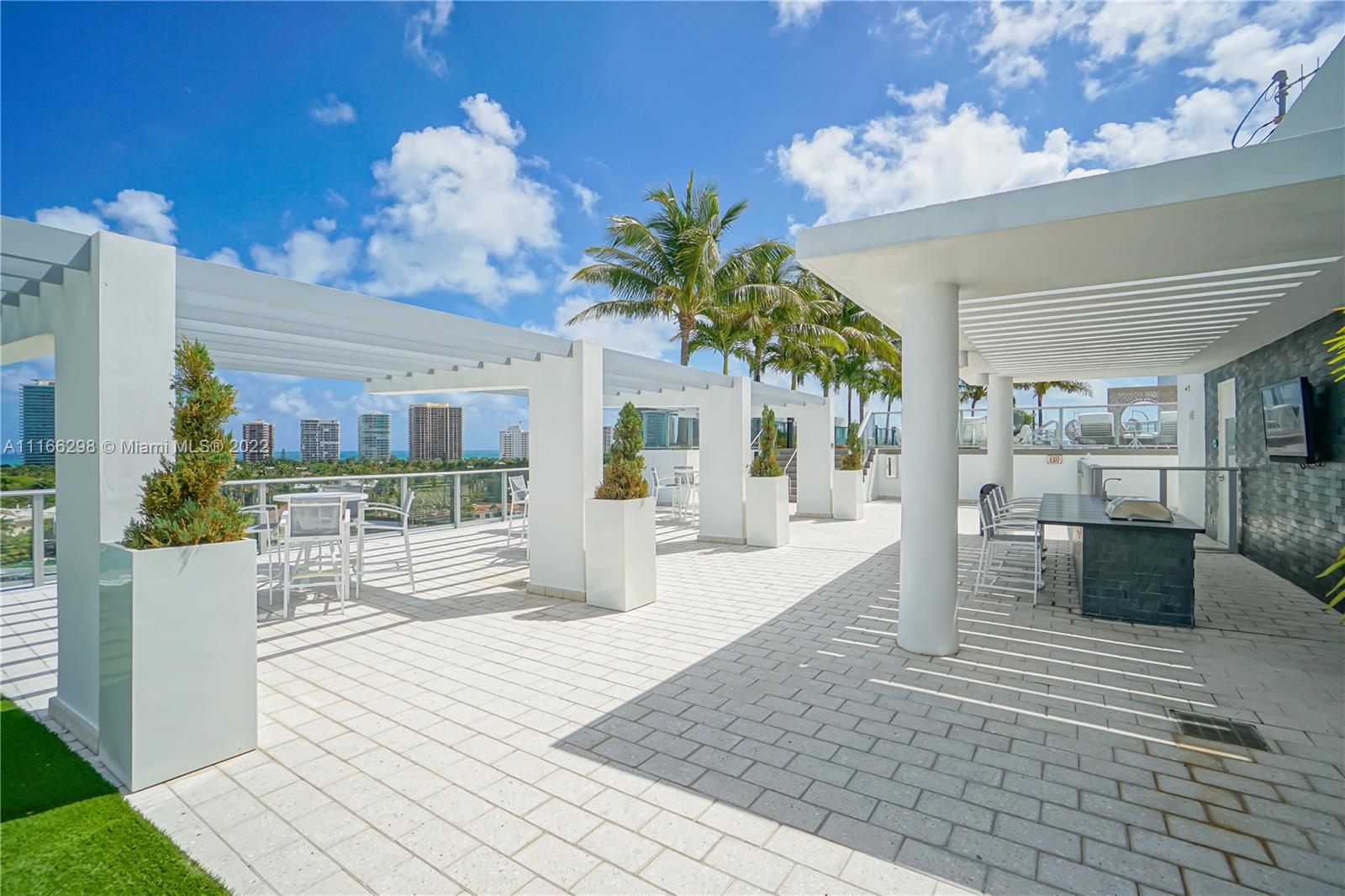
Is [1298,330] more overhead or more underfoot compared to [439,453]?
more overhead

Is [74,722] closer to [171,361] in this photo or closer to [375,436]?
[171,361]

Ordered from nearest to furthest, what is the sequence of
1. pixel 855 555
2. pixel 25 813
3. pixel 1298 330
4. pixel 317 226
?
pixel 25 813, pixel 1298 330, pixel 855 555, pixel 317 226

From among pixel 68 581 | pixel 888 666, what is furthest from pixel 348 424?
pixel 888 666

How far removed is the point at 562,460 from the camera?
21.5 feet

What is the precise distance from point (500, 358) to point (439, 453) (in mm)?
9410

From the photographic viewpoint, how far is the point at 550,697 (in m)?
3.98

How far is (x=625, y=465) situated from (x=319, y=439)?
297 inches

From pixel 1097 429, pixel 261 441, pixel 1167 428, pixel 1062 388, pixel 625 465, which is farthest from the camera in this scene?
pixel 1062 388

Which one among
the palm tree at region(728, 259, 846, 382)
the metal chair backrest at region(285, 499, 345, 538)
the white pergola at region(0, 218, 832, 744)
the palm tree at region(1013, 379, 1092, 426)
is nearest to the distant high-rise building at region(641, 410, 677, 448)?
the palm tree at region(728, 259, 846, 382)

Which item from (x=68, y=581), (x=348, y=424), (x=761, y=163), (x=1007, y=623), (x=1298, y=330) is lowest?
(x=1007, y=623)

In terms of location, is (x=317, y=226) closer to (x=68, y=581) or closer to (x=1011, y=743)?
(x=68, y=581)

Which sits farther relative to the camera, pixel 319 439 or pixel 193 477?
pixel 319 439

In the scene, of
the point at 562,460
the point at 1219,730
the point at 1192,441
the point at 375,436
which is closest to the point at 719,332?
the point at 375,436

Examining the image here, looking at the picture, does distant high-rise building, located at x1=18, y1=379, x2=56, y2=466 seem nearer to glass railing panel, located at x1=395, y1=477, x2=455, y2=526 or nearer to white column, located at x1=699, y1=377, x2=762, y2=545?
glass railing panel, located at x1=395, y1=477, x2=455, y2=526
